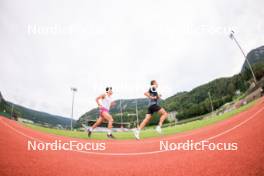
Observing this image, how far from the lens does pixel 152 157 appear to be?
8.71 feet

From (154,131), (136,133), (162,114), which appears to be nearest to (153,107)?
(162,114)

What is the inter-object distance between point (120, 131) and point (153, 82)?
1370mm

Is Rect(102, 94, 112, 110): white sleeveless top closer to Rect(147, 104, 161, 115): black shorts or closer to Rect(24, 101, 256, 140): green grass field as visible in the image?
Rect(24, 101, 256, 140): green grass field

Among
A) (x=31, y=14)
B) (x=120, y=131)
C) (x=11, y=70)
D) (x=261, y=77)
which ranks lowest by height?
(x=120, y=131)

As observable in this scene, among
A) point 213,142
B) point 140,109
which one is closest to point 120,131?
point 140,109

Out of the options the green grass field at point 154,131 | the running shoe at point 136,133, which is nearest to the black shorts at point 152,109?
the green grass field at point 154,131

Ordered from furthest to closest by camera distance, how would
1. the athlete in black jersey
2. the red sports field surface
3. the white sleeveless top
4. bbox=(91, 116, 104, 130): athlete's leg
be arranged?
1. bbox=(91, 116, 104, 130): athlete's leg
2. the white sleeveless top
3. the athlete in black jersey
4. the red sports field surface

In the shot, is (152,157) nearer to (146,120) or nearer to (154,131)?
(146,120)

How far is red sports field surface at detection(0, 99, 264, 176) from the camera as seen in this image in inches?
78.4

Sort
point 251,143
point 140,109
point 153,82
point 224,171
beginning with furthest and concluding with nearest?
1. point 140,109
2. point 153,82
3. point 251,143
4. point 224,171

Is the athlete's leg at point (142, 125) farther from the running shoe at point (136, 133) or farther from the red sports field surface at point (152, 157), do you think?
the red sports field surface at point (152, 157)

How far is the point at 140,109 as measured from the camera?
4035 millimetres

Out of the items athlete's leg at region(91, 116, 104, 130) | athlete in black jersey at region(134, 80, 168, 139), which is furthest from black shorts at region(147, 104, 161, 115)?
athlete's leg at region(91, 116, 104, 130)

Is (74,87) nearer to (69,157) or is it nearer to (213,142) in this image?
(69,157)
